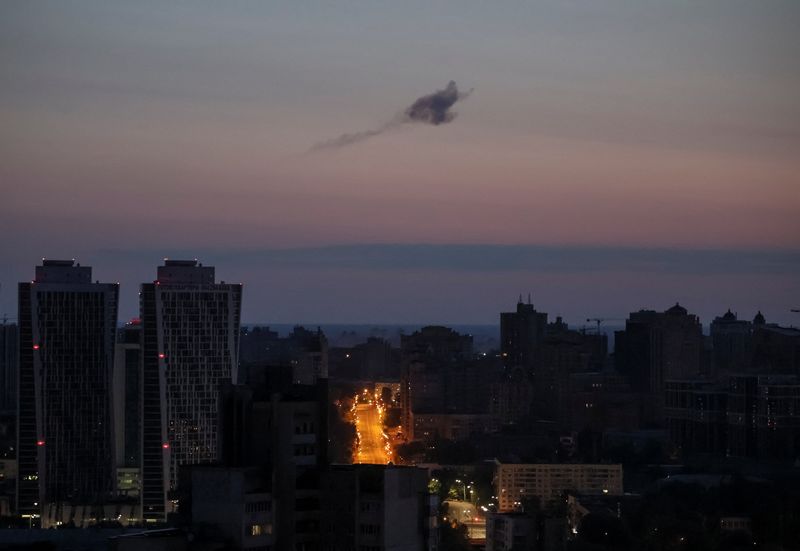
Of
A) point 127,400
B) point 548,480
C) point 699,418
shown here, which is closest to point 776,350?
point 699,418

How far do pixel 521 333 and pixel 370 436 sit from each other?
15729 mm

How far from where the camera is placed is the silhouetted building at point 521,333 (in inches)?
2124

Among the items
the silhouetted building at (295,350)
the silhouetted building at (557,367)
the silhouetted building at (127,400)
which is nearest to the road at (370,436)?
the silhouetted building at (295,350)

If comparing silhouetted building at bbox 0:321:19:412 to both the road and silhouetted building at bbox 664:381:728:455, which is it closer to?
the road

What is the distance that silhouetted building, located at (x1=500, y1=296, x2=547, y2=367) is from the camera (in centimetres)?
5394

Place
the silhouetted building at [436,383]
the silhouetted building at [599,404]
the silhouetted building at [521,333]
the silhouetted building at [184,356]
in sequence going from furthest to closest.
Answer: the silhouetted building at [521,333] → the silhouetted building at [436,383] → the silhouetted building at [599,404] → the silhouetted building at [184,356]

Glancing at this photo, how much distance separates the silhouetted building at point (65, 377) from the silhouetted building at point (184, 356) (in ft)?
3.17

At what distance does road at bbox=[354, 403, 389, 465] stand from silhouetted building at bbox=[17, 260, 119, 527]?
4.34m

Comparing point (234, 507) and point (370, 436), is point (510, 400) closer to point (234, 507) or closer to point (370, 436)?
point (370, 436)

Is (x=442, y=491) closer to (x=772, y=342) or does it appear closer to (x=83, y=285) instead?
(x=83, y=285)

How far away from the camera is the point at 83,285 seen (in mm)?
27531

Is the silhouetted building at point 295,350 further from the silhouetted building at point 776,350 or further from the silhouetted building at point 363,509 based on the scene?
the silhouetted building at point 363,509

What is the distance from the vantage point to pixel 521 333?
181 ft

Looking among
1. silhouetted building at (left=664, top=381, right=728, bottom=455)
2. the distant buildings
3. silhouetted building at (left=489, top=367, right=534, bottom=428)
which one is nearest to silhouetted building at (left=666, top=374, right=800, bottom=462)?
silhouetted building at (left=664, top=381, right=728, bottom=455)
